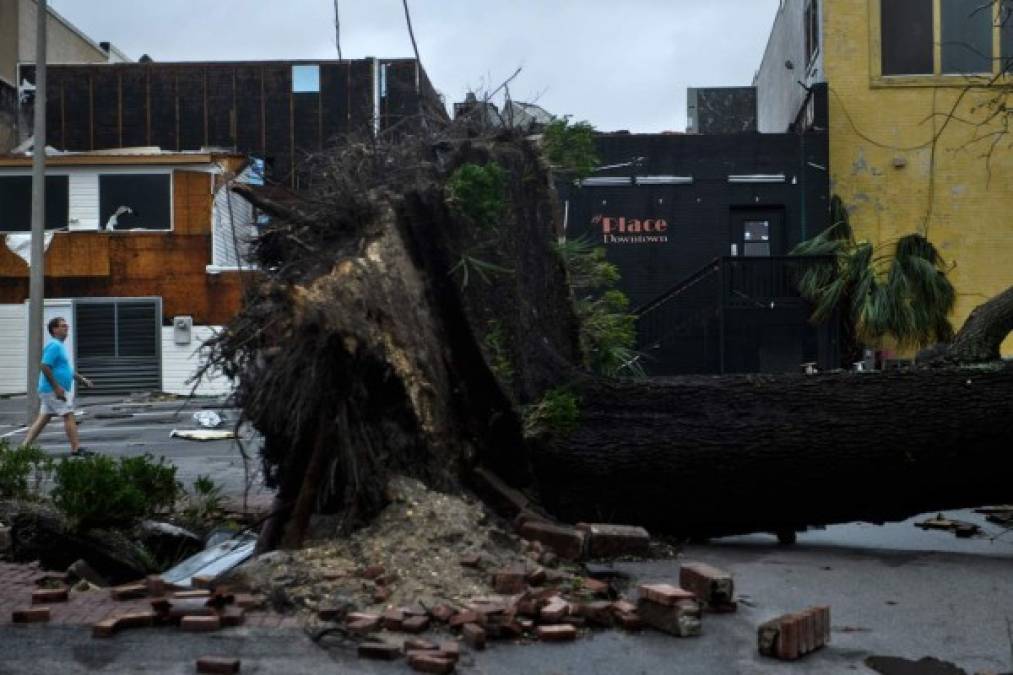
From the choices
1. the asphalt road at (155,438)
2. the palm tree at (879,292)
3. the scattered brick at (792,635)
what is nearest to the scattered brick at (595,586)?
the scattered brick at (792,635)

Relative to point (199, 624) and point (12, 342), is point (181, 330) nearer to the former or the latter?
point (12, 342)

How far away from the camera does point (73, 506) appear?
26.3 ft

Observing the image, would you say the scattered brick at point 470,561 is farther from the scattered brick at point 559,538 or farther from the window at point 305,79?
the window at point 305,79

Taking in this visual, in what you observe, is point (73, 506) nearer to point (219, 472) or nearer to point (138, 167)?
point (219, 472)

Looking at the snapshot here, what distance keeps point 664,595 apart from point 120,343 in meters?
25.9

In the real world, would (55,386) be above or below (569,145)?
below

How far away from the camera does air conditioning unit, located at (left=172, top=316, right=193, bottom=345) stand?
2948 cm

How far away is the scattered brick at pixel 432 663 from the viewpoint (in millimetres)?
5133

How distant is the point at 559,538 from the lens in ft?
23.5

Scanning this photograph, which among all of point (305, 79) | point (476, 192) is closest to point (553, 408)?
point (476, 192)

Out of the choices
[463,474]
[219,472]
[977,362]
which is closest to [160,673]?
[463,474]

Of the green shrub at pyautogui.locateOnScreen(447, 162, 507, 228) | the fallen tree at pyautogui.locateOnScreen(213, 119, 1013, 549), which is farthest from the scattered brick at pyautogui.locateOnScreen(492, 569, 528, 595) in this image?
the green shrub at pyautogui.locateOnScreen(447, 162, 507, 228)

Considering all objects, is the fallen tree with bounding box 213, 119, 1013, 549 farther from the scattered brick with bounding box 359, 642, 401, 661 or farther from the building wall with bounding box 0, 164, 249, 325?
the building wall with bounding box 0, 164, 249, 325

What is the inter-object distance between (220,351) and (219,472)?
238 inches
